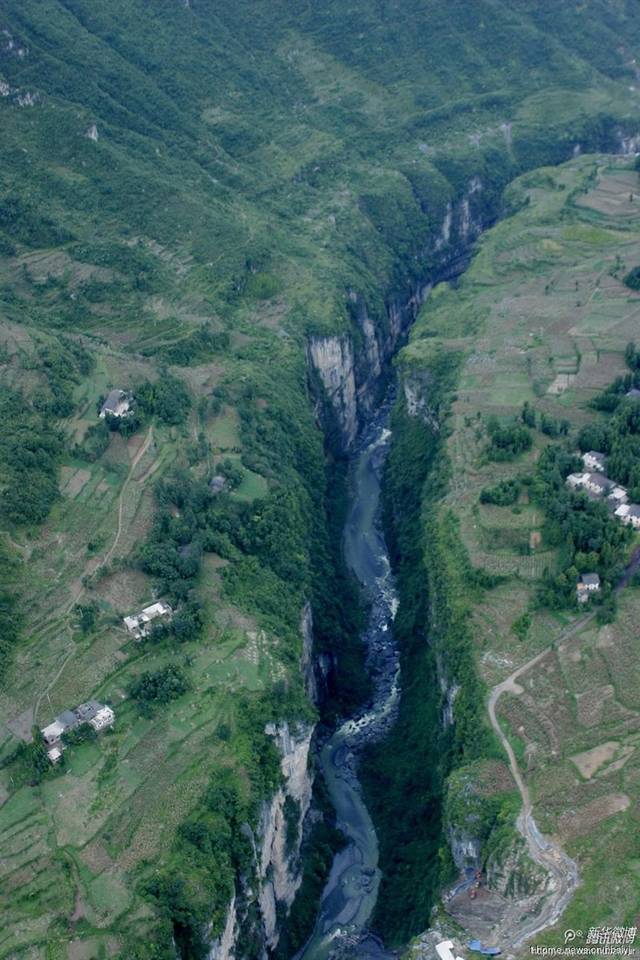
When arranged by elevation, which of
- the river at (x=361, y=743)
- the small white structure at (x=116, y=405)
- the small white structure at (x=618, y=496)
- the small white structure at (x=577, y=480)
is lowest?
the river at (x=361, y=743)

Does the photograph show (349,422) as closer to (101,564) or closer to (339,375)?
(339,375)

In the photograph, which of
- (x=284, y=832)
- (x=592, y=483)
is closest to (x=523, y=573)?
(x=592, y=483)

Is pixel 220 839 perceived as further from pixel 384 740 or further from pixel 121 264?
pixel 121 264

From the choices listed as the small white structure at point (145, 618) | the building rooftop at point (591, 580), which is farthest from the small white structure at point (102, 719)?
the building rooftop at point (591, 580)

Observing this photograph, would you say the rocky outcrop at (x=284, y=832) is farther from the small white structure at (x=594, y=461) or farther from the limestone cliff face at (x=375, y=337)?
the limestone cliff face at (x=375, y=337)

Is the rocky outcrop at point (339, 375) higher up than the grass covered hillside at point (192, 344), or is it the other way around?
the grass covered hillside at point (192, 344)

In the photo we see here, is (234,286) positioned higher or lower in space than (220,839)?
higher

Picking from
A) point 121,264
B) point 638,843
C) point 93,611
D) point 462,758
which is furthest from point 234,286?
point 638,843
